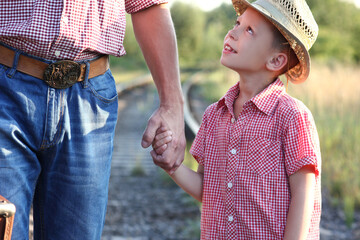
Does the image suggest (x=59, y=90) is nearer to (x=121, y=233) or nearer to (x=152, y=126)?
(x=152, y=126)

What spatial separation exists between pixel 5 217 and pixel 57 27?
0.76 metres

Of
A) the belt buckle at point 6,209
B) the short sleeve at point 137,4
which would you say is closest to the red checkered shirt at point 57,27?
the short sleeve at point 137,4

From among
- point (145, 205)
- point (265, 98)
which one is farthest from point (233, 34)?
point (145, 205)

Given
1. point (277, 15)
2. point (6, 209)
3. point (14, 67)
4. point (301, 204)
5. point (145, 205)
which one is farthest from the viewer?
point (145, 205)

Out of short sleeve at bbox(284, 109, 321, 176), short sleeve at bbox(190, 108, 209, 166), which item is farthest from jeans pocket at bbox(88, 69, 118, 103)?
short sleeve at bbox(284, 109, 321, 176)

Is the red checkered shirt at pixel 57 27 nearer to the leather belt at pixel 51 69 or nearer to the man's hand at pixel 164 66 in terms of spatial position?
the leather belt at pixel 51 69

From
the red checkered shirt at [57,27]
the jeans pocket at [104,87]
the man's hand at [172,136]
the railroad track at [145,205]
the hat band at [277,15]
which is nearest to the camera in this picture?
the red checkered shirt at [57,27]

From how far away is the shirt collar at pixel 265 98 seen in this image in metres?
2.31

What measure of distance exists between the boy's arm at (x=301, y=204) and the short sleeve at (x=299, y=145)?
0.03 m

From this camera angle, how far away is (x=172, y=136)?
8.13 feet

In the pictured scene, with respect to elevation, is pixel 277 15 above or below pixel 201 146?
above

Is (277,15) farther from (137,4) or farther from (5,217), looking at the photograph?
(5,217)

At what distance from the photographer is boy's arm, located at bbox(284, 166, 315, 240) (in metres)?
2.20

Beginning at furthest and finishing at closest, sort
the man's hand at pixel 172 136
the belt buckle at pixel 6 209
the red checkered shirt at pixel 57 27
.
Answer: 1. the man's hand at pixel 172 136
2. the red checkered shirt at pixel 57 27
3. the belt buckle at pixel 6 209
